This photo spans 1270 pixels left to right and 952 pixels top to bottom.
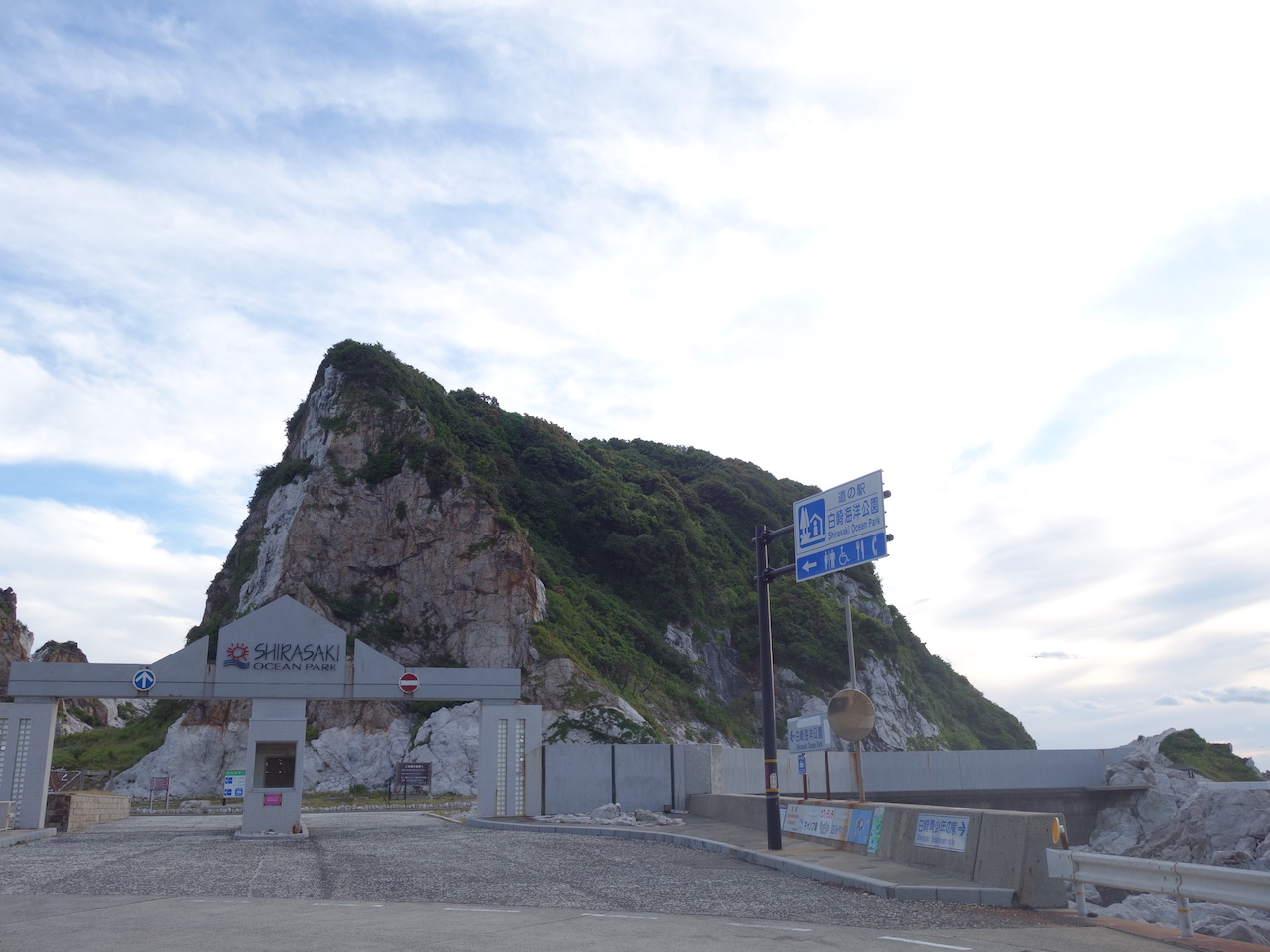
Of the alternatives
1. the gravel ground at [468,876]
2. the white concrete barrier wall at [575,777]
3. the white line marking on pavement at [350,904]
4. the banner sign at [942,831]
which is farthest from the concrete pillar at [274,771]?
the banner sign at [942,831]

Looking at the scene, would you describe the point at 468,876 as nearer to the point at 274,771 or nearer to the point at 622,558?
the point at 274,771

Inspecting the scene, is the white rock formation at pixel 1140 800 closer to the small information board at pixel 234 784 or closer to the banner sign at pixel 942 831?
the banner sign at pixel 942 831

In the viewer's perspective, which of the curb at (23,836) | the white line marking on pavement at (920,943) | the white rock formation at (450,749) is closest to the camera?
the white line marking on pavement at (920,943)

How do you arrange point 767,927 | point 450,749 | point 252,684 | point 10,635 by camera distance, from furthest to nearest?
1. point 10,635
2. point 450,749
3. point 252,684
4. point 767,927

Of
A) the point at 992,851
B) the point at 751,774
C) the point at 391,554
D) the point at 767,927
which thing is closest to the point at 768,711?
the point at 992,851

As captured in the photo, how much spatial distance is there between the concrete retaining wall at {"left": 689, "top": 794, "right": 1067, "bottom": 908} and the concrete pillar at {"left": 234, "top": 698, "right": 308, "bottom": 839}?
15.3 meters

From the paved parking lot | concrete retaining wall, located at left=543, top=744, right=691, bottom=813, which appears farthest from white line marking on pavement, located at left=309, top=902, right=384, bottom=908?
concrete retaining wall, located at left=543, top=744, right=691, bottom=813

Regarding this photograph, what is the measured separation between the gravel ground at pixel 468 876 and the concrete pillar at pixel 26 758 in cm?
292

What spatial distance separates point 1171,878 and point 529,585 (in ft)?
148

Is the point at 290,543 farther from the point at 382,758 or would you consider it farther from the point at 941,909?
the point at 941,909

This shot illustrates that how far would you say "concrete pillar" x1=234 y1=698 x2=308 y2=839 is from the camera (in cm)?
2359

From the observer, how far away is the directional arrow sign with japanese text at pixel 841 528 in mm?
17016

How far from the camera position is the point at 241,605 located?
2208 inches

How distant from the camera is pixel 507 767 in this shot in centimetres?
2836
